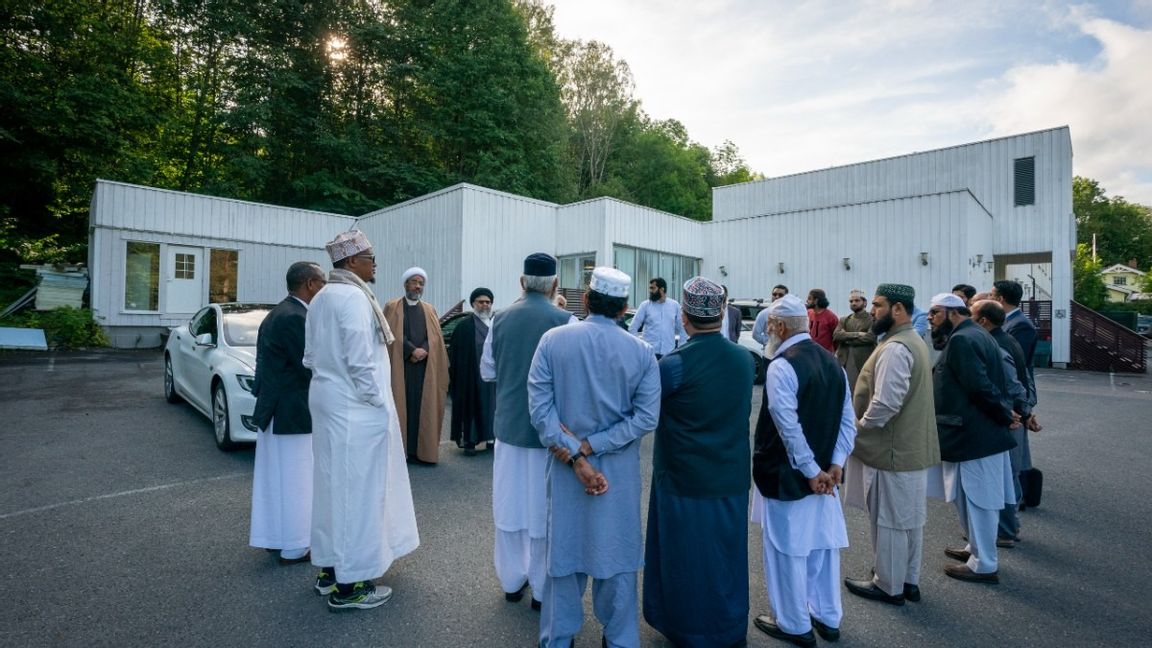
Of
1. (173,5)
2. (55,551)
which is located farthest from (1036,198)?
(173,5)

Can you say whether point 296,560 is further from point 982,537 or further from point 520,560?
point 982,537

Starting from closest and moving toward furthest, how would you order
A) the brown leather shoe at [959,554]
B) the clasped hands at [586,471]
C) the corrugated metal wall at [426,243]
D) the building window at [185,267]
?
the clasped hands at [586,471] < the brown leather shoe at [959,554] < the corrugated metal wall at [426,243] < the building window at [185,267]

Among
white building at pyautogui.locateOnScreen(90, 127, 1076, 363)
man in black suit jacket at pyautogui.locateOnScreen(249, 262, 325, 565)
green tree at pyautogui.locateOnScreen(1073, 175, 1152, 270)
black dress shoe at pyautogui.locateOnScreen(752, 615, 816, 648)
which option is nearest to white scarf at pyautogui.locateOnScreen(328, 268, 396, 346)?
man in black suit jacket at pyautogui.locateOnScreen(249, 262, 325, 565)

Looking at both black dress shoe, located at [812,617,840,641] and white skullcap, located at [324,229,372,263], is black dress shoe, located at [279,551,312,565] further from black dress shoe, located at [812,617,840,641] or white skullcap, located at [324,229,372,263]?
black dress shoe, located at [812,617,840,641]

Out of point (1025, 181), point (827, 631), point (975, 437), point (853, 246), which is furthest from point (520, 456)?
point (1025, 181)

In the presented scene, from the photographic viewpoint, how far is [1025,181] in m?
19.3

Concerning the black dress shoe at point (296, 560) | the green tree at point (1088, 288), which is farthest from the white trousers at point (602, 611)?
the green tree at point (1088, 288)

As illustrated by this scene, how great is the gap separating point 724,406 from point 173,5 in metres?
32.1

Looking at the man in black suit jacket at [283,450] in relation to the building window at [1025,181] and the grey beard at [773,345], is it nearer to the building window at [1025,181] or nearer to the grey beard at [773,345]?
the grey beard at [773,345]

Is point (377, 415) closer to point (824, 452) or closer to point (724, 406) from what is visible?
point (724, 406)

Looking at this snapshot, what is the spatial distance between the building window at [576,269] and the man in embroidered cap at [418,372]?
388 inches

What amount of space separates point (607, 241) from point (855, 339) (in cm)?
925

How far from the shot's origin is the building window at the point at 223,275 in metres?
17.2

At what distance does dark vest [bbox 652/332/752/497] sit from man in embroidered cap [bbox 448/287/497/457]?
4.06m
